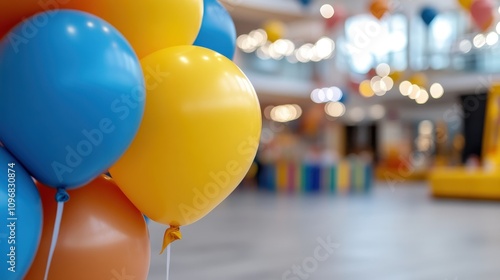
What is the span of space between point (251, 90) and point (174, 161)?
1.10 feet

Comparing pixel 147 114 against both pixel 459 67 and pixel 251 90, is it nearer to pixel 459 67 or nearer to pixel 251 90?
pixel 251 90

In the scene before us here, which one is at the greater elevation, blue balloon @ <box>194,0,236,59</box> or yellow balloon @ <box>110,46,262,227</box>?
blue balloon @ <box>194,0,236,59</box>

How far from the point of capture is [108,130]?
146 centimetres

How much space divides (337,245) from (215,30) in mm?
2572

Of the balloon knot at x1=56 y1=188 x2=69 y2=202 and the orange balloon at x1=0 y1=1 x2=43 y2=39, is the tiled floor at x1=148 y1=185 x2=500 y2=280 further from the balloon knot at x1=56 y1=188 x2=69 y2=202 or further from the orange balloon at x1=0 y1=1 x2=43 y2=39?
the orange balloon at x1=0 y1=1 x2=43 y2=39

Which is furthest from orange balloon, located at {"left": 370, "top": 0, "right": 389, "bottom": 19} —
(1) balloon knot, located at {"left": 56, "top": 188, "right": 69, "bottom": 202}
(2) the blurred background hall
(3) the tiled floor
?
(1) balloon knot, located at {"left": 56, "top": 188, "right": 69, "bottom": 202}

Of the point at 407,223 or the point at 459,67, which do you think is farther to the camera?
the point at 459,67

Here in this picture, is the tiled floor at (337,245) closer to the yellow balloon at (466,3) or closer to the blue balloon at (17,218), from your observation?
the blue balloon at (17,218)

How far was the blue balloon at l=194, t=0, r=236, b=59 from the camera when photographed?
2.07 metres

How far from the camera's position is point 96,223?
1.66m

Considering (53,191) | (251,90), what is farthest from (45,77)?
(251,90)

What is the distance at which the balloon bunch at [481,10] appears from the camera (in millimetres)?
7480

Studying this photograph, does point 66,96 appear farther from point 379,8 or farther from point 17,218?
point 379,8

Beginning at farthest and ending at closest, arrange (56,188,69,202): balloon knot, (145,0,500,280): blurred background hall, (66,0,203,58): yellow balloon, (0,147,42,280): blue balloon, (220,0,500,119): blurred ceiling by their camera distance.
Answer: (220,0,500,119): blurred ceiling → (145,0,500,280): blurred background hall → (66,0,203,58): yellow balloon → (56,188,69,202): balloon knot → (0,147,42,280): blue balloon
